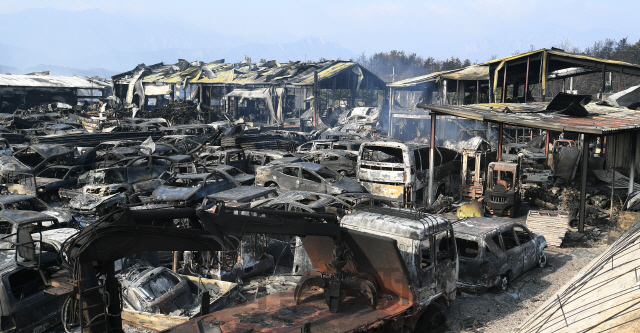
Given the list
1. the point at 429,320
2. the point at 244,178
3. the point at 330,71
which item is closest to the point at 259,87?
the point at 330,71

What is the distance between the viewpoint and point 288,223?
235 inches

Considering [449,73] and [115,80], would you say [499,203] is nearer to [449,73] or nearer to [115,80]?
[449,73]

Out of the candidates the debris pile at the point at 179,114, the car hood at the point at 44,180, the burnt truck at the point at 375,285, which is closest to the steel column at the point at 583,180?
the burnt truck at the point at 375,285

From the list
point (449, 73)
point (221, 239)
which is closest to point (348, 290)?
point (221, 239)

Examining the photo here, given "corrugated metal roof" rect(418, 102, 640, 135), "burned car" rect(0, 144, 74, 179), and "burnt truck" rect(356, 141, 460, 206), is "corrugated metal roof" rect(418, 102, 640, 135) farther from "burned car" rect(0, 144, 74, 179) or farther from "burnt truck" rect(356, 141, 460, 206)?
"burned car" rect(0, 144, 74, 179)

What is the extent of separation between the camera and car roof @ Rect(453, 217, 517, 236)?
9020 millimetres

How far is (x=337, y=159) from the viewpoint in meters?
16.6

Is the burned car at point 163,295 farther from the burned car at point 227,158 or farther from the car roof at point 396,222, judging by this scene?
the burned car at point 227,158

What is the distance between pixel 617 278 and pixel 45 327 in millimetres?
7317

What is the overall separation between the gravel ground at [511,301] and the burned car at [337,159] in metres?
6.70

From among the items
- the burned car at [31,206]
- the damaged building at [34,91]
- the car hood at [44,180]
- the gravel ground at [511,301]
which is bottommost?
the gravel ground at [511,301]

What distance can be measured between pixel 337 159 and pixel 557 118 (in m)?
6.96

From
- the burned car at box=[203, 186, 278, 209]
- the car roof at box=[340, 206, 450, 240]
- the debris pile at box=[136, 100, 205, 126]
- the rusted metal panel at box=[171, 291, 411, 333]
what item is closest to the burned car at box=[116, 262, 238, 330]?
the rusted metal panel at box=[171, 291, 411, 333]

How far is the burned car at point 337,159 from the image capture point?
15.8 m
